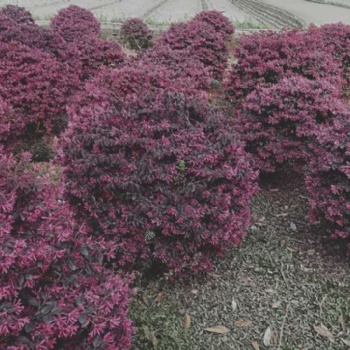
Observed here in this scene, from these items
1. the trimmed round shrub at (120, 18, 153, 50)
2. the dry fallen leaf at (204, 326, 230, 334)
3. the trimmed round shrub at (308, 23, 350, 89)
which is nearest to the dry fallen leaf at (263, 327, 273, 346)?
the dry fallen leaf at (204, 326, 230, 334)

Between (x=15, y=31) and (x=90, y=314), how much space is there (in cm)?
526

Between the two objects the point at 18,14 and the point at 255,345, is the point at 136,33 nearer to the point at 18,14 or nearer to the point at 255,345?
the point at 18,14

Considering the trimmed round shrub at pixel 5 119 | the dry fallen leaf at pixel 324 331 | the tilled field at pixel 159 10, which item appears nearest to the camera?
the dry fallen leaf at pixel 324 331

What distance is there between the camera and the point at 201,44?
304 inches

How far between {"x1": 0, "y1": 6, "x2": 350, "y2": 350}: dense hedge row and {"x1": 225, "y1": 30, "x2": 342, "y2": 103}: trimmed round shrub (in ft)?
0.08

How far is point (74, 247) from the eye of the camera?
7.46 ft

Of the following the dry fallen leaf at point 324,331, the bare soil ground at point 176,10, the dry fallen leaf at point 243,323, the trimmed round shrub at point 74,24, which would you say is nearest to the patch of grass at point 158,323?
Answer: the dry fallen leaf at point 243,323

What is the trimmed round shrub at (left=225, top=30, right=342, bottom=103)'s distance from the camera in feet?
19.9

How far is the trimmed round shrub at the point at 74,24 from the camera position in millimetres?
8531

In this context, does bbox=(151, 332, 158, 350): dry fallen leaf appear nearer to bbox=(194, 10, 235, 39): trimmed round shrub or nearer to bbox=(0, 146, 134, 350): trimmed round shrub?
bbox=(0, 146, 134, 350): trimmed round shrub

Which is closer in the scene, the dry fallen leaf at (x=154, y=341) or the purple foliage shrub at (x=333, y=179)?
the dry fallen leaf at (x=154, y=341)

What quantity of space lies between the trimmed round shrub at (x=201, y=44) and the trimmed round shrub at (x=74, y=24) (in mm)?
1657

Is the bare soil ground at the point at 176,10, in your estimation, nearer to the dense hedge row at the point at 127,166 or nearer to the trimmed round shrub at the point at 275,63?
the trimmed round shrub at the point at 275,63

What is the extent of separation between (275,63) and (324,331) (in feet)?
12.5
